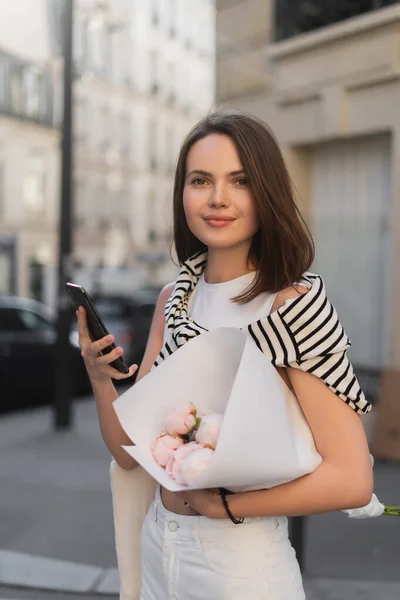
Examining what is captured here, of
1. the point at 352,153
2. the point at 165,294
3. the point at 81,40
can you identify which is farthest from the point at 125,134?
the point at 165,294

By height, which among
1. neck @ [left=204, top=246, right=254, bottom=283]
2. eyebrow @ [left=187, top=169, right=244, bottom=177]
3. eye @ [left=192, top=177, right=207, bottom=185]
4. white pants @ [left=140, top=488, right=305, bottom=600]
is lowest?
white pants @ [left=140, top=488, right=305, bottom=600]

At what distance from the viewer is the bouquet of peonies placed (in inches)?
55.3

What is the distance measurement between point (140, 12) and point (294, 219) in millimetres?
38442

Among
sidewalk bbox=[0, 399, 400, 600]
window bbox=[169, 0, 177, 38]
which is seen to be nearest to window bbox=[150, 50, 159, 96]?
window bbox=[169, 0, 177, 38]

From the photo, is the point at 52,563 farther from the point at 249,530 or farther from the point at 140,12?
the point at 140,12

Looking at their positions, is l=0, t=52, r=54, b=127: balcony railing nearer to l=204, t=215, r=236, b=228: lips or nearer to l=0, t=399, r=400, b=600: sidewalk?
l=0, t=399, r=400, b=600: sidewalk

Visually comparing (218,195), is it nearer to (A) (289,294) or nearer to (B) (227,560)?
(A) (289,294)

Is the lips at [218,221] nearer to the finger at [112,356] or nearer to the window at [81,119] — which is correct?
the finger at [112,356]

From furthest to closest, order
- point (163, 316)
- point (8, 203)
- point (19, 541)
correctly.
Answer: point (8, 203)
point (19, 541)
point (163, 316)

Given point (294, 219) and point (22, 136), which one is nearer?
point (294, 219)

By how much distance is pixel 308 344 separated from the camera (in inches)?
60.4

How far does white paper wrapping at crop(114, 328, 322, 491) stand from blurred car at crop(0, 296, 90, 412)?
8217 millimetres

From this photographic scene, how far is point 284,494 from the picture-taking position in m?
1.51

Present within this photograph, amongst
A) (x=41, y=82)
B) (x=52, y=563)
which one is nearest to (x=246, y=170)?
(x=52, y=563)
